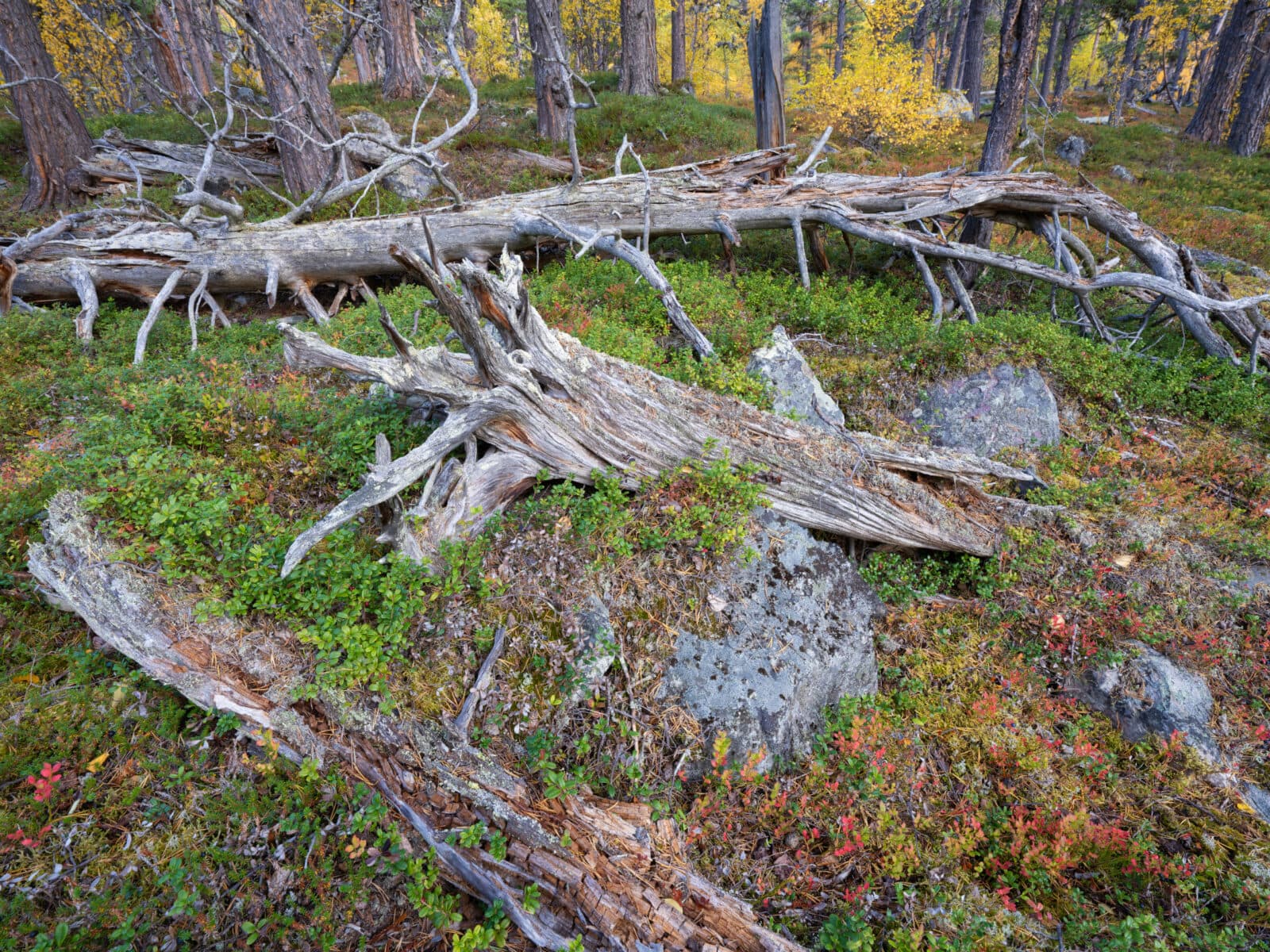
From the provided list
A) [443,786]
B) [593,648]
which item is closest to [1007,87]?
[593,648]

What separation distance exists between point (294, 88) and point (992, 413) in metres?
11.7

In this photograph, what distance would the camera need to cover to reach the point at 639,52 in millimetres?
16672

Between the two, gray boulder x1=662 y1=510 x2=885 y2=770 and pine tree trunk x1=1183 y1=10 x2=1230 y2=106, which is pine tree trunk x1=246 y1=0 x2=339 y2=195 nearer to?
gray boulder x1=662 y1=510 x2=885 y2=770

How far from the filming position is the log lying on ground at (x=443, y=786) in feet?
11.6

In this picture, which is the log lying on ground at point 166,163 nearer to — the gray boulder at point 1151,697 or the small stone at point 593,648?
the small stone at point 593,648

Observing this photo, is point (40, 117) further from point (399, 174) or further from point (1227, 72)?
point (1227, 72)

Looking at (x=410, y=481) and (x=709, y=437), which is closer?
(x=410, y=481)

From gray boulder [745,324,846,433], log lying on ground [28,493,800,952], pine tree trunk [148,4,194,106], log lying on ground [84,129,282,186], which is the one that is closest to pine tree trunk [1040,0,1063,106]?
gray boulder [745,324,846,433]

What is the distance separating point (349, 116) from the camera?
14.3 m

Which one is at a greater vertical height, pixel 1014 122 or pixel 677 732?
pixel 1014 122

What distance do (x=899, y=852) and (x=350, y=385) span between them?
275 inches

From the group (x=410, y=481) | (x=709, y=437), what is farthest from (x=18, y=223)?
(x=709, y=437)

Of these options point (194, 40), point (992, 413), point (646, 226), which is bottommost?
point (992, 413)

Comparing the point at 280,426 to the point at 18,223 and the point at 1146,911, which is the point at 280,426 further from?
the point at 18,223
